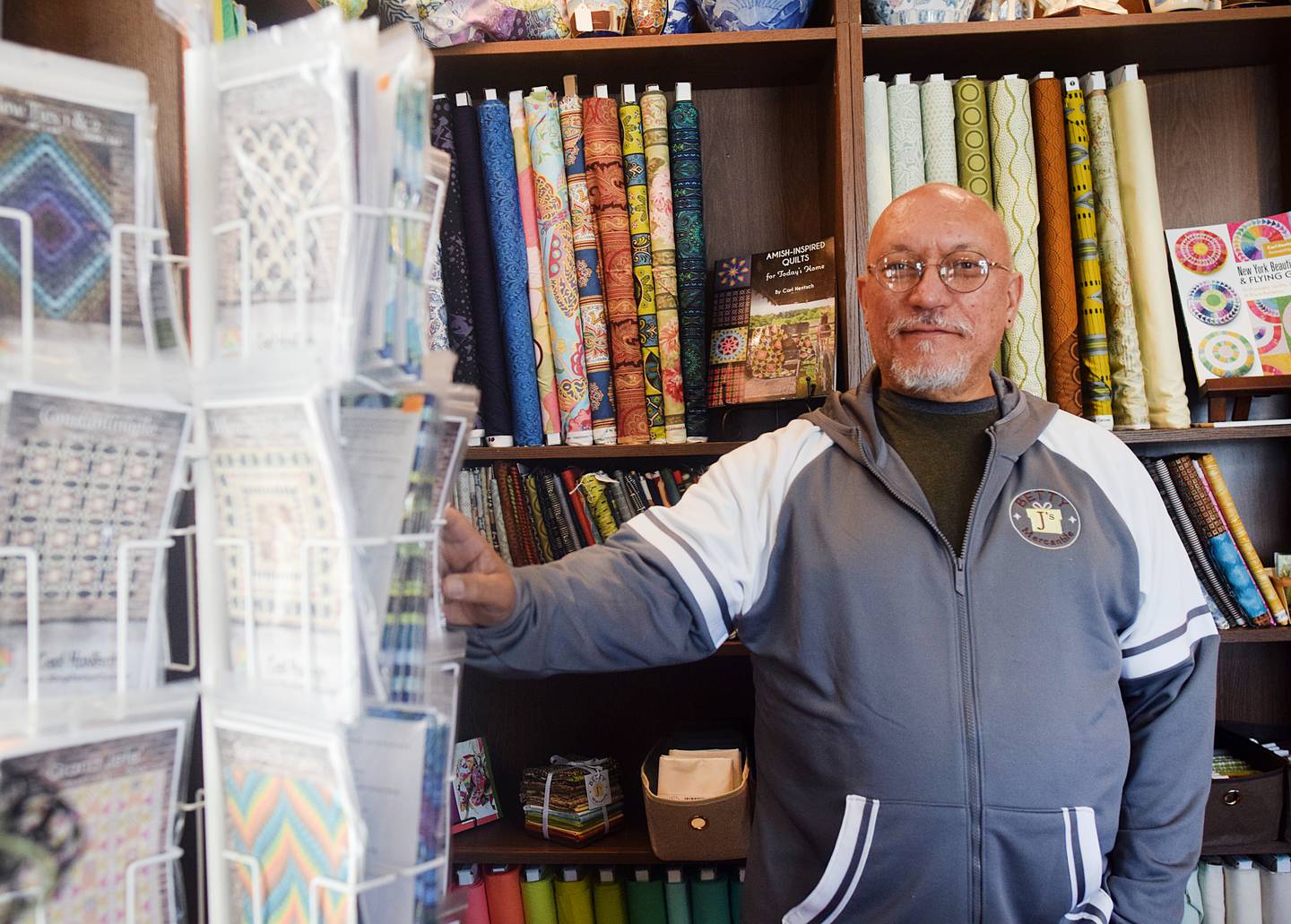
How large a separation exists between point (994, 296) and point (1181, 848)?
87 centimetres

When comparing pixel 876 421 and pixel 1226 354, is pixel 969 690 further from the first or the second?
pixel 1226 354

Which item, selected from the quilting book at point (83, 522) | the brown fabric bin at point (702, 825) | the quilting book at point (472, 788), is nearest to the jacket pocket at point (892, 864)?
the brown fabric bin at point (702, 825)

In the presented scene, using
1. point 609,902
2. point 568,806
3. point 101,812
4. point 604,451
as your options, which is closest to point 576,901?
point 609,902

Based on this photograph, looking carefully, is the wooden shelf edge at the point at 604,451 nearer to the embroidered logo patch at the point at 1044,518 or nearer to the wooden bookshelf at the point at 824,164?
the wooden bookshelf at the point at 824,164

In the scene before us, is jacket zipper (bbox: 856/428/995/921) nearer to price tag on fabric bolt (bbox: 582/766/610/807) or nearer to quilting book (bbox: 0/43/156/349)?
price tag on fabric bolt (bbox: 582/766/610/807)

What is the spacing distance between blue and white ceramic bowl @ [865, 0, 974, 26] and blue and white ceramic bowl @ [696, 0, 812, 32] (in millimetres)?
152

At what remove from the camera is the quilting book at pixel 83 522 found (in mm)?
590

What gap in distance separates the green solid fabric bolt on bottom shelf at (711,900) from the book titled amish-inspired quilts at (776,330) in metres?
0.96

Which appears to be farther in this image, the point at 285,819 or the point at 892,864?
the point at 892,864

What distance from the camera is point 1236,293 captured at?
2160mm

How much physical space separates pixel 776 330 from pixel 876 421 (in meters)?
0.47

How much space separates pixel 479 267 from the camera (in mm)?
2076

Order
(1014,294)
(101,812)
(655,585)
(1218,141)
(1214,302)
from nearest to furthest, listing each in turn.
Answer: (101,812), (655,585), (1014,294), (1214,302), (1218,141)

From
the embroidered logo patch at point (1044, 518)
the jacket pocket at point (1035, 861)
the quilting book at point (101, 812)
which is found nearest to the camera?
the quilting book at point (101, 812)
